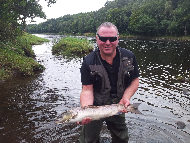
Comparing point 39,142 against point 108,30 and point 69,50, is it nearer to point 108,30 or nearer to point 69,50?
point 108,30

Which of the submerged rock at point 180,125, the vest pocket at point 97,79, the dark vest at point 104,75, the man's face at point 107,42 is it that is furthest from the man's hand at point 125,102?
the submerged rock at point 180,125

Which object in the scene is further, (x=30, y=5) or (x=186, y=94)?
(x=30, y=5)

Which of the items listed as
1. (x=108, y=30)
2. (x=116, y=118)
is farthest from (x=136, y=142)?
(x=108, y=30)

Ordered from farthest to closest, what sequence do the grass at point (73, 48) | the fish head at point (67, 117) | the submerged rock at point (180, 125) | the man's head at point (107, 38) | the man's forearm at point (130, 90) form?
the grass at point (73, 48) < the submerged rock at point (180, 125) < the man's forearm at point (130, 90) < the man's head at point (107, 38) < the fish head at point (67, 117)

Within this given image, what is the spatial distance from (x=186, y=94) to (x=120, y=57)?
7.44 m

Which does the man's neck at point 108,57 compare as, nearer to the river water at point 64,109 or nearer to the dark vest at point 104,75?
the dark vest at point 104,75

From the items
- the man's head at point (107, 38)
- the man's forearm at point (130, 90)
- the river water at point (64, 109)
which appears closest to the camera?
the man's head at point (107, 38)

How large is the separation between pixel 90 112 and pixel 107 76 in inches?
33.1

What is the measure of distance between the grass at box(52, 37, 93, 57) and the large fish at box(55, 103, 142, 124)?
21357mm

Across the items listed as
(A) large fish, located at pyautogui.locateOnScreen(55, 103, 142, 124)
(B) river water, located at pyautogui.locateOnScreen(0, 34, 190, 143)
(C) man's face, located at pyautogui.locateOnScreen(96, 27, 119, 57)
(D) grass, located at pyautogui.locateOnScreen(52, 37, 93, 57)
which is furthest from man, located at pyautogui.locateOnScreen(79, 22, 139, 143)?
(D) grass, located at pyautogui.locateOnScreen(52, 37, 93, 57)

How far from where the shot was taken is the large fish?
3.20m

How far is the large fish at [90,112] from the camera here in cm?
320

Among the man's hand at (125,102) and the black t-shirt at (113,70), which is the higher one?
the black t-shirt at (113,70)

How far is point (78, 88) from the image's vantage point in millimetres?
10734
